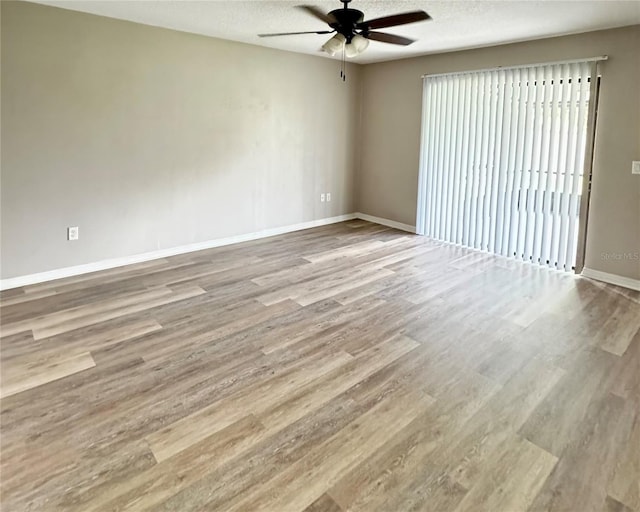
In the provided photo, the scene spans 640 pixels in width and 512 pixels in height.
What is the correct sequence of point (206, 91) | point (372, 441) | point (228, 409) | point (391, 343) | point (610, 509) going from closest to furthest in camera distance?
point (610, 509) < point (372, 441) < point (228, 409) < point (391, 343) < point (206, 91)

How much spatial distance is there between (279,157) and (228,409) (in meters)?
4.07

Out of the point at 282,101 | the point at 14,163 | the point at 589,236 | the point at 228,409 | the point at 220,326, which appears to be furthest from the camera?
the point at 282,101

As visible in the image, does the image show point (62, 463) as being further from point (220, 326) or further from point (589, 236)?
point (589, 236)

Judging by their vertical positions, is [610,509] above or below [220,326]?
below

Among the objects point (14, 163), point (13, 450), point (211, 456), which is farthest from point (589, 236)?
point (14, 163)

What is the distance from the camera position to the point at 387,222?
646 centimetres

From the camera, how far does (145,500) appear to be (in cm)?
168

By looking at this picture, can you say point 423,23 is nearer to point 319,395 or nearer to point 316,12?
point 316,12

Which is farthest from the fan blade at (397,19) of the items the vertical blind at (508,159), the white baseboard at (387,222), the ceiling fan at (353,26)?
the white baseboard at (387,222)

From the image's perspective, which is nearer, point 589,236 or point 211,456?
point 211,456

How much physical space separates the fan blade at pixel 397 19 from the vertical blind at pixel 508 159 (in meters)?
2.12

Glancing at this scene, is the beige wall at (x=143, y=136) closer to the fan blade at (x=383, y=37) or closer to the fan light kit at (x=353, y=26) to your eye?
the fan light kit at (x=353, y=26)

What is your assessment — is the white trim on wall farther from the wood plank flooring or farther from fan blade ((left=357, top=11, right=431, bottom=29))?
fan blade ((left=357, top=11, right=431, bottom=29))

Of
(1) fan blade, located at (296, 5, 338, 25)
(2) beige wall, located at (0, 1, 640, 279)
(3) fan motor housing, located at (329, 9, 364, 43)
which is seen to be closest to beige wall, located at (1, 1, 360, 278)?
(2) beige wall, located at (0, 1, 640, 279)
